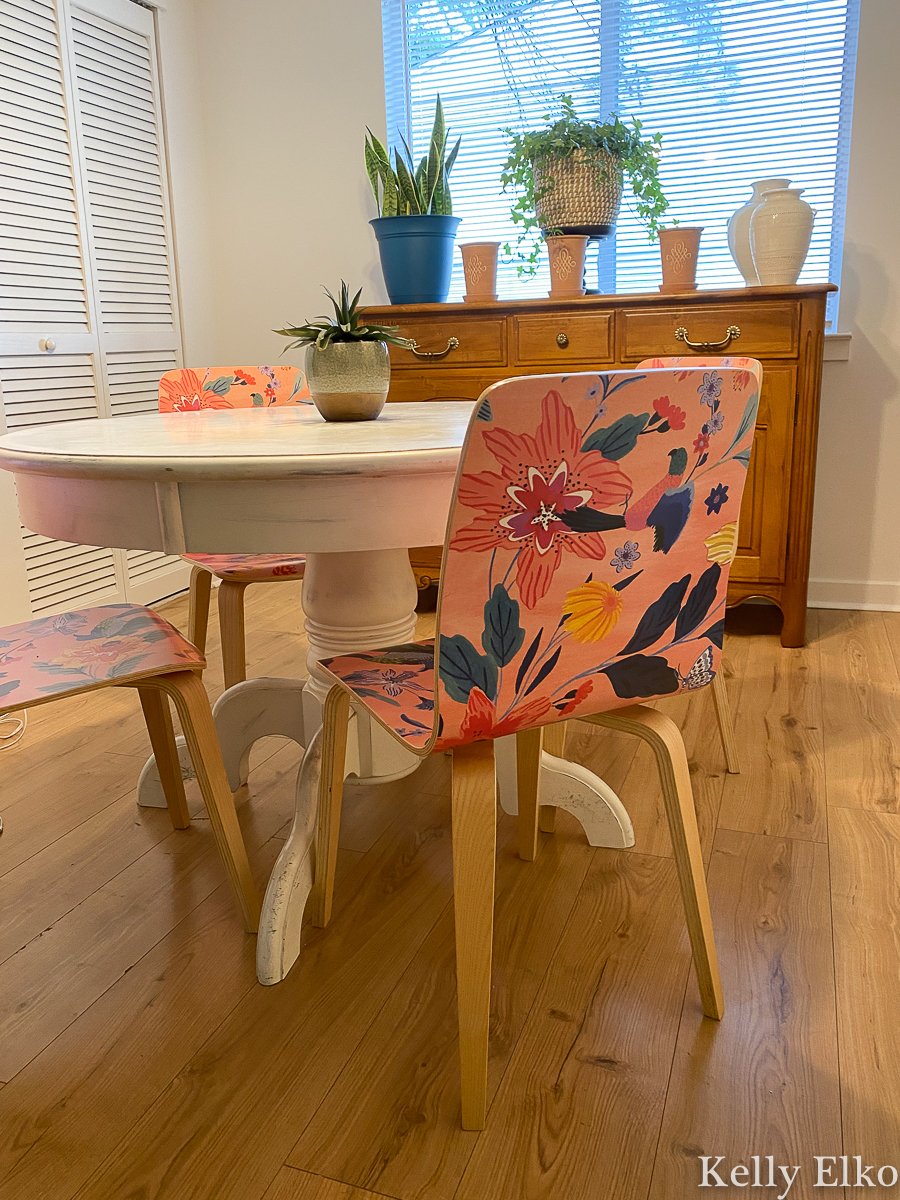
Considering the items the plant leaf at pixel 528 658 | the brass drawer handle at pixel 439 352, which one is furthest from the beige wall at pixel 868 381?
the plant leaf at pixel 528 658

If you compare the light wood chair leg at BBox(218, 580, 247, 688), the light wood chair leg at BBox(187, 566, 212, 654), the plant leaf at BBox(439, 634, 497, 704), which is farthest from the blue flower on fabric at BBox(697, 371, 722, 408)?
the light wood chair leg at BBox(187, 566, 212, 654)

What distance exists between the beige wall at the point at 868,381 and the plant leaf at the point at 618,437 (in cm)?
225

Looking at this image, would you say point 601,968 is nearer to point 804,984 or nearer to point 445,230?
point 804,984

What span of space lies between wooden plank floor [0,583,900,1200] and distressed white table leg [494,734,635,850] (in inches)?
1.5

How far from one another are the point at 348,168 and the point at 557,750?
2.44 m

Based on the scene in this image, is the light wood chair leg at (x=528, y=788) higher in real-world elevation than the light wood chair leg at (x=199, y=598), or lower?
lower

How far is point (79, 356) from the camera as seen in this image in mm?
2887

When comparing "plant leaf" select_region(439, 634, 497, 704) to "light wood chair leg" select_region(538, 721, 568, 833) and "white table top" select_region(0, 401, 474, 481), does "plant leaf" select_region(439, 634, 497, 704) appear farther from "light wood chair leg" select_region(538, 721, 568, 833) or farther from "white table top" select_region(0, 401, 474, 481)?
"light wood chair leg" select_region(538, 721, 568, 833)

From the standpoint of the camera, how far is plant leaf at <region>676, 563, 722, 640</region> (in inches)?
40.0

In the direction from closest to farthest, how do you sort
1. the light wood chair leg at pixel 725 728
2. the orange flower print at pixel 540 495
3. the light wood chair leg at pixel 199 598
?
the orange flower print at pixel 540 495 < the light wood chair leg at pixel 725 728 < the light wood chair leg at pixel 199 598

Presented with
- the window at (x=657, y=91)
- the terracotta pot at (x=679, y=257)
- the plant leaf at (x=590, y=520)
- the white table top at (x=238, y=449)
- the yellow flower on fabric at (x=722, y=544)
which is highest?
the window at (x=657, y=91)

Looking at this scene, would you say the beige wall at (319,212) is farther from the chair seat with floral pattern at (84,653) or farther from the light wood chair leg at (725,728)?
the chair seat with floral pattern at (84,653)

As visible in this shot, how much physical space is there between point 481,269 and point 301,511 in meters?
2.03

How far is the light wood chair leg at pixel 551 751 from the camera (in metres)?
1.64
